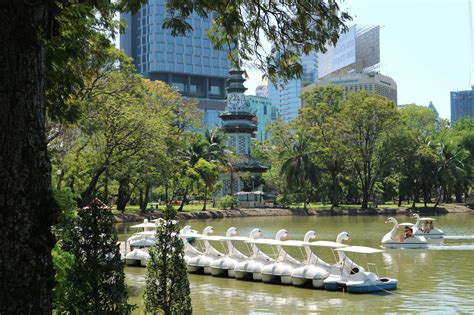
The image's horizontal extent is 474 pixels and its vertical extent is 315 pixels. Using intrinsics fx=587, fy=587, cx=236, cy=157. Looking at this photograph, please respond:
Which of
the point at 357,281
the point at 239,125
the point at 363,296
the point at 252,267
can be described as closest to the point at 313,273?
the point at 357,281

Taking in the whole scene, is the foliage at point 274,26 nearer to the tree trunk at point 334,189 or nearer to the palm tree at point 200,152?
the palm tree at point 200,152

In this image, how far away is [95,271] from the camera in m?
9.07

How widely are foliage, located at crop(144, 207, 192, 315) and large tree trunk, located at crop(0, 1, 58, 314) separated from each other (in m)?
5.45

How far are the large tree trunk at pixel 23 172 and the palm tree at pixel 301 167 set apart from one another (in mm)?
56006

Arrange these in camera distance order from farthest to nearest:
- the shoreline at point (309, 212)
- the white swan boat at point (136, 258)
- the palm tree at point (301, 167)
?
the palm tree at point (301, 167)
the shoreline at point (309, 212)
the white swan boat at point (136, 258)

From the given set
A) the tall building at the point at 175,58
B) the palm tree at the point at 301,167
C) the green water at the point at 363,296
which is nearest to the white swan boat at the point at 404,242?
the green water at the point at 363,296

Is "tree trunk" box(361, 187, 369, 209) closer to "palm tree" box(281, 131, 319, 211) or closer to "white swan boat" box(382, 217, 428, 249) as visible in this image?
"palm tree" box(281, 131, 319, 211)

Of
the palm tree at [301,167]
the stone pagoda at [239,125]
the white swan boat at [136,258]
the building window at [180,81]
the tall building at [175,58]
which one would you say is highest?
the tall building at [175,58]

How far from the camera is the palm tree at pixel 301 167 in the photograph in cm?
6047

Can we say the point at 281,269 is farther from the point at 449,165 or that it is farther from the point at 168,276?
the point at 449,165

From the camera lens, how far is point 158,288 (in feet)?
33.6

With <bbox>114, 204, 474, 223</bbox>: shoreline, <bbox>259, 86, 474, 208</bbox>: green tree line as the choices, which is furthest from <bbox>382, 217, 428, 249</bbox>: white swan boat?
<bbox>259, 86, 474, 208</bbox>: green tree line

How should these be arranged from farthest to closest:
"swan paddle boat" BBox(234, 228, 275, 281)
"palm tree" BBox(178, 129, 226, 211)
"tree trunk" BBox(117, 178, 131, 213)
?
"palm tree" BBox(178, 129, 226, 211) → "tree trunk" BBox(117, 178, 131, 213) → "swan paddle boat" BBox(234, 228, 275, 281)

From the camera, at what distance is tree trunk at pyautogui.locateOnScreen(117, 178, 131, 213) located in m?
51.3
